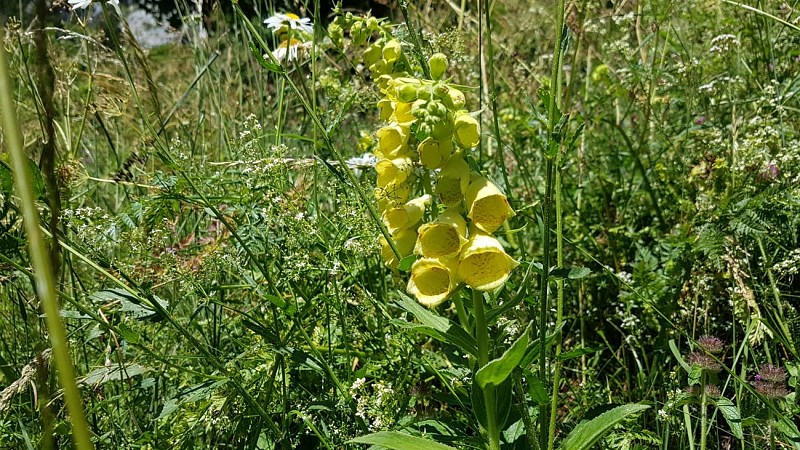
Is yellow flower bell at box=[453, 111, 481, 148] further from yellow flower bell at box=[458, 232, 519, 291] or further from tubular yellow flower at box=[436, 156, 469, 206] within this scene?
yellow flower bell at box=[458, 232, 519, 291]

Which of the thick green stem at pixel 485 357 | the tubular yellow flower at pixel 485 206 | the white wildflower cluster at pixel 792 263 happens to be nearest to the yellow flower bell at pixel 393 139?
the tubular yellow flower at pixel 485 206

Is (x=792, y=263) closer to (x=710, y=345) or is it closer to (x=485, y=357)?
(x=710, y=345)

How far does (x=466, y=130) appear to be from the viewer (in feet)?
3.41

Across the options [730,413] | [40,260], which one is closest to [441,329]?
[730,413]

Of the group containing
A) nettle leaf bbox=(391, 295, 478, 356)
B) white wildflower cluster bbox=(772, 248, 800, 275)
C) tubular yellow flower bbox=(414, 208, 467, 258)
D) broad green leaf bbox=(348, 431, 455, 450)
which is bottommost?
white wildflower cluster bbox=(772, 248, 800, 275)

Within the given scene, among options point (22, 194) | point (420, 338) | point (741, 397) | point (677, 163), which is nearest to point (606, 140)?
point (677, 163)

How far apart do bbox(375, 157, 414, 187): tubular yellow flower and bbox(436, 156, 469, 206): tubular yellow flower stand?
0.17 ft

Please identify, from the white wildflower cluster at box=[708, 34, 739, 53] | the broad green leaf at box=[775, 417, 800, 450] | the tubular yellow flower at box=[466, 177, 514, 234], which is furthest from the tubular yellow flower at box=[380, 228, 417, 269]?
the white wildflower cluster at box=[708, 34, 739, 53]

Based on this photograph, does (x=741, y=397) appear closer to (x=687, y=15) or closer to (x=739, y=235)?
(x=739, y=235)

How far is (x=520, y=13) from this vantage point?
404cm

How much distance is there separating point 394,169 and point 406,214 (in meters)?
0.07

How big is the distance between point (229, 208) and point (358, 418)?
83cm

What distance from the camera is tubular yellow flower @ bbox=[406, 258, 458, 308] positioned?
1035 mm

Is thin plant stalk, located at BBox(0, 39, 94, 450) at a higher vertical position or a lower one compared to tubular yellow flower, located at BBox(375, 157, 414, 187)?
higher
